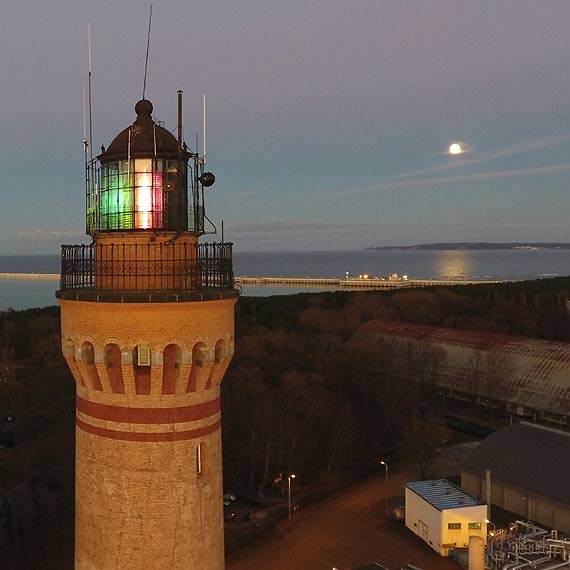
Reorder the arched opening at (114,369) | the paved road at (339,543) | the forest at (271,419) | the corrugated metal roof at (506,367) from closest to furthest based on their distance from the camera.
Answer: the arched opening at (114,369)
the paved road at (339,543)
the forest at (271,419)
the corrugated metal roof at (506,367)

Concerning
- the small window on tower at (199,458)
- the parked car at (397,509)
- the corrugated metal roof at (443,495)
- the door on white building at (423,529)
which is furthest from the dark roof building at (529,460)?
the small window on tower at (199,458)

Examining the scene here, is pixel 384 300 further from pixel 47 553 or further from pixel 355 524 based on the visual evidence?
pixel 47 553

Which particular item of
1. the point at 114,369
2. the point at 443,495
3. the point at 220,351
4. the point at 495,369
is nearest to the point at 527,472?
the point at 443,495

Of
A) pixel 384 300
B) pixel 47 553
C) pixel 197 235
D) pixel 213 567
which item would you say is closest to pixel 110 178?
pixel 197 235

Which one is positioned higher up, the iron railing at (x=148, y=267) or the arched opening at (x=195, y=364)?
the iron railing at (x=148, y=267)

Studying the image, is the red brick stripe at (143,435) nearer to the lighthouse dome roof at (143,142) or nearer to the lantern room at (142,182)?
the lantern room at (142,182)

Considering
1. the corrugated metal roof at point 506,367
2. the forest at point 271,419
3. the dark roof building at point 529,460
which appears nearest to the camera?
the forest at point 271,419
